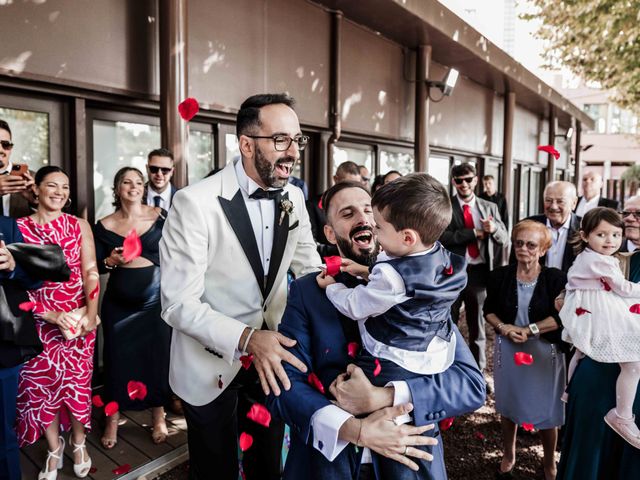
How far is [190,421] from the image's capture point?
2.47 metres

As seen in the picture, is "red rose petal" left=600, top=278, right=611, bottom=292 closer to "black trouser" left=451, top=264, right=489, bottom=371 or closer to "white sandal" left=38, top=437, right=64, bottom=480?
"black trouser" left=451, top=264, right=489, bottom=371

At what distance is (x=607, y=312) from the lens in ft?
9.93

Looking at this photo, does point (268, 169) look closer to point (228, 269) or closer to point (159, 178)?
point (228, 269)

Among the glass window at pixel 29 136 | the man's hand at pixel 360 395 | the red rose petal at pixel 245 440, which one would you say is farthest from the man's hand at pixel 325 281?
the glass window at pixel 29 136

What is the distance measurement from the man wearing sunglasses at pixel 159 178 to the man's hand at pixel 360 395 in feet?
10.1

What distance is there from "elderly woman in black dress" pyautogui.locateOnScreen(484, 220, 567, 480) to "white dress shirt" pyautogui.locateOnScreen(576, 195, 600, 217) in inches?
151

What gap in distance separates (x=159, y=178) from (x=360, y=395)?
329 centimetres

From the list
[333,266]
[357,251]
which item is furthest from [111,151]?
[333,266]

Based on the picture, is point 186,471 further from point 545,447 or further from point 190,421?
point 545,447

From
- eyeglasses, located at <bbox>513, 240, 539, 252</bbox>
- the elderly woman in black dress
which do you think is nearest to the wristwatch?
the elderly woman in black dress

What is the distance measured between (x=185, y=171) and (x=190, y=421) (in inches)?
118

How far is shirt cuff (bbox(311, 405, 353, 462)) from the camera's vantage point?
1.77 meters

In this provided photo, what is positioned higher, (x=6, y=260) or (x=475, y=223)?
(x=475, y=223)

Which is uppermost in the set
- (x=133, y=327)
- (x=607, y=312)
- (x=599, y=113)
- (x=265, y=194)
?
(x=599, y=113)
